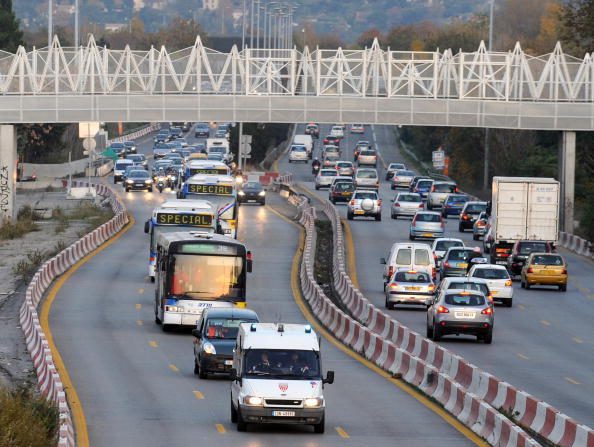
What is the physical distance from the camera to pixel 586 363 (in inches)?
1398

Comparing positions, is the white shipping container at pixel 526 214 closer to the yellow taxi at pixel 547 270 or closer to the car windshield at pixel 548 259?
the yellow taxi at pixel 547 270

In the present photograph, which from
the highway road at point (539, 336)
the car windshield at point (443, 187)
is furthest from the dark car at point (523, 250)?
the car windshield at point (443, 187)

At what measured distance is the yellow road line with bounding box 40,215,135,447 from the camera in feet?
78.9

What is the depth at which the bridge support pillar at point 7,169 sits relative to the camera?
228 feet

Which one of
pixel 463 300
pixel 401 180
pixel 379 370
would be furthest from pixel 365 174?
pixel 379 370

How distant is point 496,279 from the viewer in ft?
156

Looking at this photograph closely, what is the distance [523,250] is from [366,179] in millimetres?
41773

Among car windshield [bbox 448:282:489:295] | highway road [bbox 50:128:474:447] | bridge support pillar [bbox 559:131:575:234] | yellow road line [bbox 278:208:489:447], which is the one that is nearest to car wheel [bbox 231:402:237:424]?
highway road [bbox 50:128:474:447]

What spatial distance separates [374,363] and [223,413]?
8805 millimetres

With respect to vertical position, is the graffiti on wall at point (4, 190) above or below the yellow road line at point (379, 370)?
above

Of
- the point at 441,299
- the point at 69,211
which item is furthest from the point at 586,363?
the point at 69,211

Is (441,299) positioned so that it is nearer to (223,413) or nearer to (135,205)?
(223,413)

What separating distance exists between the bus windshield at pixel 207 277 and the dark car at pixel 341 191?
50133 millimetres

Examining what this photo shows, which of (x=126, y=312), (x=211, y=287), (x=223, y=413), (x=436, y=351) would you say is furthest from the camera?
(x=126, y=312)
